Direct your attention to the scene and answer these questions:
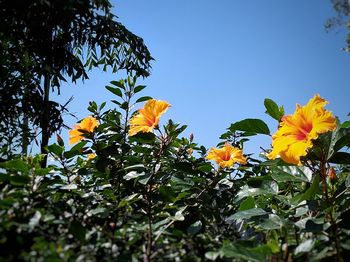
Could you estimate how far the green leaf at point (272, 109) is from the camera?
4.83 ft

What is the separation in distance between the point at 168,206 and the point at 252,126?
20.1 inches

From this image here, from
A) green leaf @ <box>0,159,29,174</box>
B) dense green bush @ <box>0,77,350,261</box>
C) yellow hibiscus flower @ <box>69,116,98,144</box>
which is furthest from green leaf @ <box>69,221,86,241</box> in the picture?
yellow hibiscus flower @ <box>69,116,98,144</box>

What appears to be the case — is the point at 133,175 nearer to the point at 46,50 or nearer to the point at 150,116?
the point at 150,116

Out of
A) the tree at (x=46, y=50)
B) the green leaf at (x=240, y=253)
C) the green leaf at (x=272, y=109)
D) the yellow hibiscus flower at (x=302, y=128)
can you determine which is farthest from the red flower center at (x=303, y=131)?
the tree at (x=46, y=50)

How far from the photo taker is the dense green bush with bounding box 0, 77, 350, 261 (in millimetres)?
715

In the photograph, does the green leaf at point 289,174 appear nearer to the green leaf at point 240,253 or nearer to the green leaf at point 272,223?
the green leaf at point 272,223

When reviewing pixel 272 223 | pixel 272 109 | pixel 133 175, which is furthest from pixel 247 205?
pixel 133 175

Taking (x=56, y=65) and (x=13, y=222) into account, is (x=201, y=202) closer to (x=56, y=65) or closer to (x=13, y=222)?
(x=13, y=222)

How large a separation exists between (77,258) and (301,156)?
931 millimetres

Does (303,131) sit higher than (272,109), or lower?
lower

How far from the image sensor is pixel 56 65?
912 cm

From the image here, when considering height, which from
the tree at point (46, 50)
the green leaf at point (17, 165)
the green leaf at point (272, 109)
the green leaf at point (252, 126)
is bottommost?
the green leaf at point (17, 165)

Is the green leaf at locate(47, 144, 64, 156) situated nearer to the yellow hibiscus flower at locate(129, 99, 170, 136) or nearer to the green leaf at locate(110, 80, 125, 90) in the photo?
the yellow hibiscus flower at locate(129, 99, 170, 136)

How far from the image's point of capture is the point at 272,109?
4.92 feet
